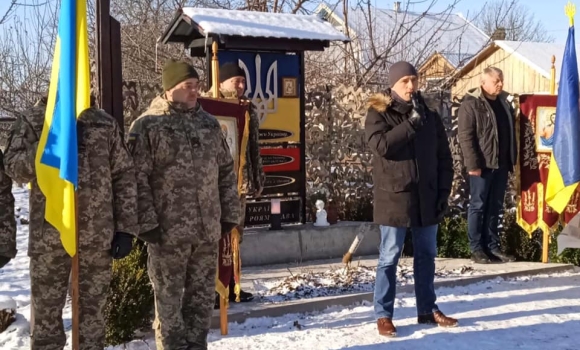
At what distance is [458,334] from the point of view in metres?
5.33

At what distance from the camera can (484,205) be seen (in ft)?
24.5

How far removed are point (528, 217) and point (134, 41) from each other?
728 centimetres

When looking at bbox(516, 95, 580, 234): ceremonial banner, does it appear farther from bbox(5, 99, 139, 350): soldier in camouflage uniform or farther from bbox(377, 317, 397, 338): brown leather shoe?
bbox(5, 99, 139, 350): soldier in camouflage uniform

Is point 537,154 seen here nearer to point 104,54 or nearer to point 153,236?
point 104,54

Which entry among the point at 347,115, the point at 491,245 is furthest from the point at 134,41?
the point at 491,245

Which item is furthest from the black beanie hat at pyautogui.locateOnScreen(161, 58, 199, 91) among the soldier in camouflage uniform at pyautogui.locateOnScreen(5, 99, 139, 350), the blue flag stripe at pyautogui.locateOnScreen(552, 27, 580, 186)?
the blue flag stripe at pyautogui.locateOnScreen(552, 27, 580, 186)

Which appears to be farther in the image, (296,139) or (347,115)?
(347,115)

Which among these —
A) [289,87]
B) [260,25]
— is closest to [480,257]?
[289,87]

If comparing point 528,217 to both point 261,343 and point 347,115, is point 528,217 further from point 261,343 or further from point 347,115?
point 261,343

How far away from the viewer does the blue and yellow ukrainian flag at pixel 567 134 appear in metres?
7.01

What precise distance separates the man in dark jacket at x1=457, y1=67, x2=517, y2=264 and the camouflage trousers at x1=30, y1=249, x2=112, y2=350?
14.4 ft

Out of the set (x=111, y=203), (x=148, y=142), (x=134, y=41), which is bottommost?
(x=111, y=203)

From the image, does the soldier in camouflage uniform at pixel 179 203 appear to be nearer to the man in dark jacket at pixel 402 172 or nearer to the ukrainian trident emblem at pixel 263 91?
the man in dark jacket at pixel 402 172

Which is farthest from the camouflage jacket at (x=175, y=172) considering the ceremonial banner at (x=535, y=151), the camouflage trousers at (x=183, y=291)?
the ceremonial banner at (x=535, y=151)
